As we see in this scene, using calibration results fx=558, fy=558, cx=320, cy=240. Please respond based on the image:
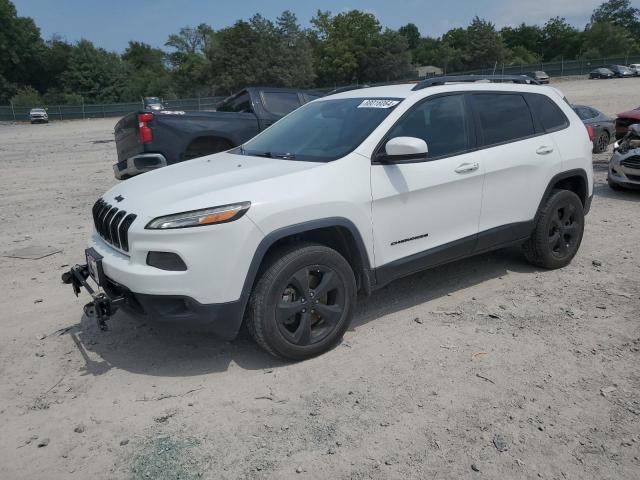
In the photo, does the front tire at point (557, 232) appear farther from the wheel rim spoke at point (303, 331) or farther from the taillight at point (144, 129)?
the taillight at point (144, 129)

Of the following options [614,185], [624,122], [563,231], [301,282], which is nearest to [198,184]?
[301,282]

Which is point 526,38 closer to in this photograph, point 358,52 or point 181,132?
point 358,52

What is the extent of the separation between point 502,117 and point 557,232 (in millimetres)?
1321

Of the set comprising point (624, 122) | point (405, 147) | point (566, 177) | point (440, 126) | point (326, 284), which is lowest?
point (326, 284)

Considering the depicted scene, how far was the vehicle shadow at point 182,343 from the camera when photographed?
12.6 feet

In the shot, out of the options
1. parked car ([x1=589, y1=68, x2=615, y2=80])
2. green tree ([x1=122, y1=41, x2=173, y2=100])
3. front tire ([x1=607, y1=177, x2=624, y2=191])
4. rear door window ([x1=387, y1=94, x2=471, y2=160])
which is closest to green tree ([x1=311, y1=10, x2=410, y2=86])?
green tree ([x1=122, y1=41, x2=173, y2=100])

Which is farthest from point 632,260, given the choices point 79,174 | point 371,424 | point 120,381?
point 79,174

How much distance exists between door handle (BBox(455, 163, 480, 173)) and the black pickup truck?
4.67 metres

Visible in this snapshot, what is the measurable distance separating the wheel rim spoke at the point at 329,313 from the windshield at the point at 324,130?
3.42 ft

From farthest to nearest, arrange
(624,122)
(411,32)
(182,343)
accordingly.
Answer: (411,32) → (624,122) → (182,343)

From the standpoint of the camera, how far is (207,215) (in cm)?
339

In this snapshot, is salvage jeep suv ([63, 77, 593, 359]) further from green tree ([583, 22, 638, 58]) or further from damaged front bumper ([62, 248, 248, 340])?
green tree ([583, 22, 638, 58])

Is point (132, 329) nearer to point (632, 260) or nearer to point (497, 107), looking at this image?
point (497, 107)

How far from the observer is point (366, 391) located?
3484 mm
